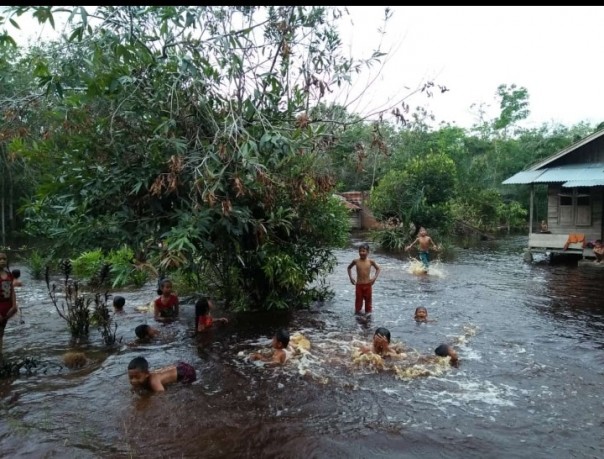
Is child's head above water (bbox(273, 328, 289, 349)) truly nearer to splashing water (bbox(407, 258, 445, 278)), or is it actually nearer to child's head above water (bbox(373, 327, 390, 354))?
child's head above water (bbox(373, 327, 390, 354))

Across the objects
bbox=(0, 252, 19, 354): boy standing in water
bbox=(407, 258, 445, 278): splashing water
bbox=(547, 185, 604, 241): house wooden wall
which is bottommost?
bbox=(407, 258, 445, 278): splashing water

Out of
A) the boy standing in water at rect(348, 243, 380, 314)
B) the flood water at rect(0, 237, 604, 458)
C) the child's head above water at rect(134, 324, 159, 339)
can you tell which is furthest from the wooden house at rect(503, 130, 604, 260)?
the child's head above water at rect(134, 324, 159, 339)

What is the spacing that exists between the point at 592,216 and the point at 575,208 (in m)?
0.68

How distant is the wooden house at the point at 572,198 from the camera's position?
17.8m

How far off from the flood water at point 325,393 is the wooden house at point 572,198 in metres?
7.25

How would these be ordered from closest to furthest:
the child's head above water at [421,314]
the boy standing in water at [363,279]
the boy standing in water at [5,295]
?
the boy standing in water at [5,295]
the child's head above water at [421,314]
the boy standing in water at [363,279]

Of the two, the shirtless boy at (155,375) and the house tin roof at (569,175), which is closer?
the shirtless boy at (155,375)

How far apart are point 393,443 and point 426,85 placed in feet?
18.4

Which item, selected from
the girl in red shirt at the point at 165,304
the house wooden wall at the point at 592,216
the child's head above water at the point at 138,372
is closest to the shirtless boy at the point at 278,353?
the child's head above water at the point at 138,372

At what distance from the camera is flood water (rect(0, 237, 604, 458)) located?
5176mm

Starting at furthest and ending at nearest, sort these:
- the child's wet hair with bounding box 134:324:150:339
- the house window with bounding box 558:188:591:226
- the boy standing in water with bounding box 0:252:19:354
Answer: the house window with bounding box 558:188:591:226 → the child's wet hair with bounding box 134:324:150:339 → the boy standing in water with bounding box 0:252:19:354

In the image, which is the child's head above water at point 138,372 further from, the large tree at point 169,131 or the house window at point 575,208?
the house window at point 575,208

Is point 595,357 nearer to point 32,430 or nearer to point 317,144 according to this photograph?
point 317,144

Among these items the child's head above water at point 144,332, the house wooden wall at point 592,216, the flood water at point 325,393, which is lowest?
the flood water at point 325,393
